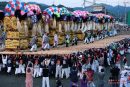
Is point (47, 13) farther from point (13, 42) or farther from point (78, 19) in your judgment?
point (78, 19)

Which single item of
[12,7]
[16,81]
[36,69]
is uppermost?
[12,7]

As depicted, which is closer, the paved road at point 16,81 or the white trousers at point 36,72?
the paved road at point 16,81

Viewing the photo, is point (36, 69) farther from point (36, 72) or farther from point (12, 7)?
point (12, 7)

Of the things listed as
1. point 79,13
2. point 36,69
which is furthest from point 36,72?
point 79,13

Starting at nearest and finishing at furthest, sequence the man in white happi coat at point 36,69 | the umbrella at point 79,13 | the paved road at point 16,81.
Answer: the paved road at point 16,81, the man in white happi coat at point 36,69, the umbrella at point 79,13

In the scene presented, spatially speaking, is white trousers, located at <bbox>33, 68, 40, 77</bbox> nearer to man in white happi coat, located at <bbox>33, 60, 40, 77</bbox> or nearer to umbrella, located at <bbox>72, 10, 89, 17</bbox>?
man in white happi coat, located at <bbox>33, 60, 40, 77</bbox>

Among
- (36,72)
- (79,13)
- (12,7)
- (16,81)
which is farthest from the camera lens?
(79,13)

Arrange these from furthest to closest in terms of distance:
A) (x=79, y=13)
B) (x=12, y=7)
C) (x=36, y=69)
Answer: (x=79, y=13)
(x=12, y=7)
(x=36, y=69)

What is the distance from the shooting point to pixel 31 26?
40.4 m

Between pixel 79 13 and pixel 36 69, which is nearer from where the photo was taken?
pixel 36 69

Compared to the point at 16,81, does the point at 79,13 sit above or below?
above

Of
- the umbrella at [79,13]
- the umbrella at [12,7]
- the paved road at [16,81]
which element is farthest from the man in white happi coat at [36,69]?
the umbrella at [79,13]

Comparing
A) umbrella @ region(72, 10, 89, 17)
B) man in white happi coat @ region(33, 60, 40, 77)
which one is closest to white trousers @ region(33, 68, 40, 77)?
man in white happi coat @ region(33, 60, 40, 77)

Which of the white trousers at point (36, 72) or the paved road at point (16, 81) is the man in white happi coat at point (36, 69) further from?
the paved road at point (16, 81)
